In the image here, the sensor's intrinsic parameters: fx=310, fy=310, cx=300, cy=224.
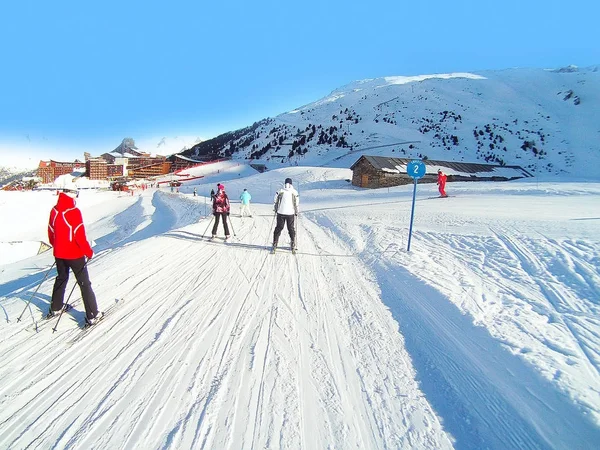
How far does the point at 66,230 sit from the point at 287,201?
482cm

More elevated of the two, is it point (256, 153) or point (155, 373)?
point (256, 153)

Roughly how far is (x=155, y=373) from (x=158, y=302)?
1.98 m

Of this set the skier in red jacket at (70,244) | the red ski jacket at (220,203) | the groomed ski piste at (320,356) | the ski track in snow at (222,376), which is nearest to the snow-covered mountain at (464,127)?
the red ski jacket at (220,203)

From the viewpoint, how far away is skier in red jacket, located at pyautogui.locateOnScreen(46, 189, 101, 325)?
392cm

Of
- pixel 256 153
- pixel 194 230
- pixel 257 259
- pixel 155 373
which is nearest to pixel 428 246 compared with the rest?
pixel 257 259

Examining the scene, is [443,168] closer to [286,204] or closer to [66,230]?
[286,204]

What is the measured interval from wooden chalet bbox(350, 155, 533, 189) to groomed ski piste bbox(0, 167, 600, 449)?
1118 inches

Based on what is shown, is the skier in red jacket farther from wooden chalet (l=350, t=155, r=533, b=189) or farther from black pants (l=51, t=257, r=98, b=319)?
wooden chalet (l=350, t=155, r=533, b=189)

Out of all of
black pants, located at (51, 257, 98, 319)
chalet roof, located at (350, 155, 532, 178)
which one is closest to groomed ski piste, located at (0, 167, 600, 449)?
black pants, located at (51, 257, 98, 319)

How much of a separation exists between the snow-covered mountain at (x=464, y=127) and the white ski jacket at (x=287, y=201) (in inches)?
2144

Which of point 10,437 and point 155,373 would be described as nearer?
point 10,437

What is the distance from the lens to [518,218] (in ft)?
32.9

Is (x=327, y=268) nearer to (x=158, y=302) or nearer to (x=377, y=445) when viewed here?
(x=158, y=302)

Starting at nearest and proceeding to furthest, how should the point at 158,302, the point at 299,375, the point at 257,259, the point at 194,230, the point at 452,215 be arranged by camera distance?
1. the point at 299,375
2. the point at 158,302
3. the point at 257,259
4. the point at 194,230
5. the point at 452,215
